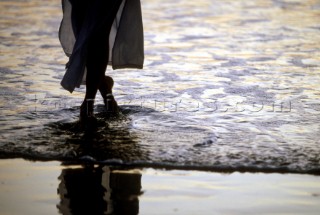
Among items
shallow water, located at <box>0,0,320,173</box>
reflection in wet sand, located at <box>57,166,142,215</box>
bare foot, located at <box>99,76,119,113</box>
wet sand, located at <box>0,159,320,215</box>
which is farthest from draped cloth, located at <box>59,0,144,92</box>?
reflection in wet sand, located at <box>57,166,142,215</box>

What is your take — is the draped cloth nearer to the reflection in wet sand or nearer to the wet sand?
the wet sand

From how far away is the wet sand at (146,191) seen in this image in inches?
161

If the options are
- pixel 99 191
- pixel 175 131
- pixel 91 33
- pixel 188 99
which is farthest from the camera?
pixel 188 99

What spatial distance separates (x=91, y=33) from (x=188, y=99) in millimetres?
1301

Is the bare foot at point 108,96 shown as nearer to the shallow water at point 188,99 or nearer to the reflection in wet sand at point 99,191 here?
the shallow water at point 188,99

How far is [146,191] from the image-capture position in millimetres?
4367

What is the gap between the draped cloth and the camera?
580 cm

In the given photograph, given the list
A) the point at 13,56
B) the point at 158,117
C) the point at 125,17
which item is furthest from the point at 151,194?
the point at 13,56

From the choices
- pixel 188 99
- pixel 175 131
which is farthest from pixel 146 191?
pixel 188 99

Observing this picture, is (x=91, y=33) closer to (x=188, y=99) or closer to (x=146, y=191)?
(x=188, y=99)

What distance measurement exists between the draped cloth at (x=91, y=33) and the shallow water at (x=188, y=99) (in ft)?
1.15

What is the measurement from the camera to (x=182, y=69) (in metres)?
8.16

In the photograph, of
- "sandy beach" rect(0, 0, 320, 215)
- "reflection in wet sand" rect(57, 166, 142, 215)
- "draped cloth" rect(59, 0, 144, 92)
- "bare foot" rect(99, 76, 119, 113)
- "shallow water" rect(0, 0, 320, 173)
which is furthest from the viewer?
"bare foot" rect(99, 76, 119, 113)

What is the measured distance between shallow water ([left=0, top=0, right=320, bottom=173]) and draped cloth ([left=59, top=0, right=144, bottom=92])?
0.35m
